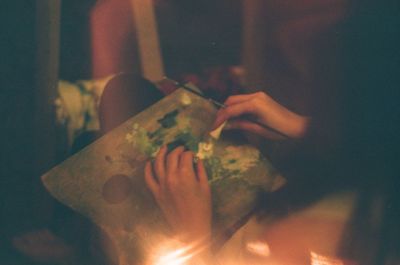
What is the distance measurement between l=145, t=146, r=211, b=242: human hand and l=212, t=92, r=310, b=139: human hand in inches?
11.7

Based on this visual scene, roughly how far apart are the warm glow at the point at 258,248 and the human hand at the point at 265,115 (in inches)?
20.4

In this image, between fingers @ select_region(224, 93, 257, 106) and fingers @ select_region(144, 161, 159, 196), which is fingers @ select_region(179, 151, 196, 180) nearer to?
fingers @ select_region(144, 161, 159, 196)

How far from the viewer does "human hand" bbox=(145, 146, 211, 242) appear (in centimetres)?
216

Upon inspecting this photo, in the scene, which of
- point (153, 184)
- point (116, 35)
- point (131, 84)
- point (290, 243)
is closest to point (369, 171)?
point (290, 243)

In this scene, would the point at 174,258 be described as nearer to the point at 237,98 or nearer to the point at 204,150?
the point at 204,150

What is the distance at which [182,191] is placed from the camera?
86.1 inches

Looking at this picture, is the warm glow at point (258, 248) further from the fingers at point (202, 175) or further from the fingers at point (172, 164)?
the fingers at point (172, 164)

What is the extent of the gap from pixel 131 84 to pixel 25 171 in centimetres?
68

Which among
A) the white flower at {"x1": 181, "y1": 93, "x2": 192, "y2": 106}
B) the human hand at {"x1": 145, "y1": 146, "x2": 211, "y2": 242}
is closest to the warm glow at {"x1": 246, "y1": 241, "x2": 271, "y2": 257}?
the human hand at {"x1": 145, "y1": 146, "x2": 211, "y2": 242}

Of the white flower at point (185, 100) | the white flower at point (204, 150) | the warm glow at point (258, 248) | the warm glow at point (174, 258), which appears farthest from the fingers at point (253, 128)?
the warm glow at point (174, 258)

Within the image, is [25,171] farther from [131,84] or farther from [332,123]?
[332,123]

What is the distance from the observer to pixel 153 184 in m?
2.17

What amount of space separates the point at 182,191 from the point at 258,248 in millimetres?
459

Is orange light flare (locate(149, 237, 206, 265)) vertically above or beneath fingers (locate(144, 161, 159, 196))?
beneath
